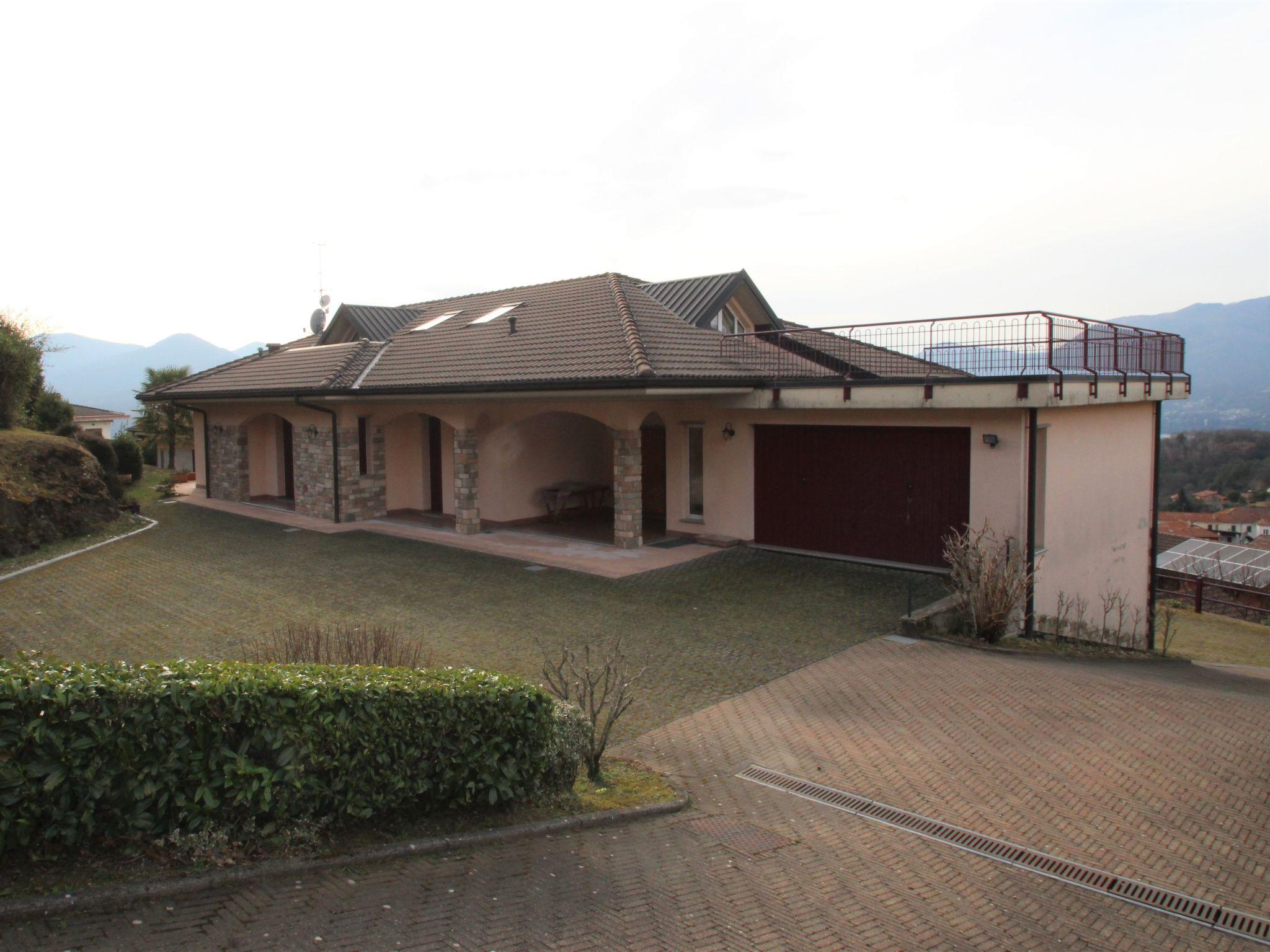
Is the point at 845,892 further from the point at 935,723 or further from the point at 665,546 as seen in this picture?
the point at 665,546

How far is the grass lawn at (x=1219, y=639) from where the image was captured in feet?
54.4

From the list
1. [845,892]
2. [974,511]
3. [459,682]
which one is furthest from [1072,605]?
[459,682]

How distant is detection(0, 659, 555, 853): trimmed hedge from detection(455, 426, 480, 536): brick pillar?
492 inches

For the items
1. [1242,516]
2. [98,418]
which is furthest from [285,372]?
[1242,516]

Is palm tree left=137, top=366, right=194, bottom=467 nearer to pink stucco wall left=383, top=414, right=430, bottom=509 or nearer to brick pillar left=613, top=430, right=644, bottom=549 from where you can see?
pink stucco wall left=383, top=414, right=430, bottom=509

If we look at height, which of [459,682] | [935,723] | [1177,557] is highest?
[459,682]

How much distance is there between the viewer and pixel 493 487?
63.0 ft

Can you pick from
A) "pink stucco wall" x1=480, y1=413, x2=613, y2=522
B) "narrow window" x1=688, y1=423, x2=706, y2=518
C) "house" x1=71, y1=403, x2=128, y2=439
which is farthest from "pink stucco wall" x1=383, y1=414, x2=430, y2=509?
"house" x1=71, y1=403, x2=128, y2=439

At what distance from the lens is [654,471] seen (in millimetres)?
20938

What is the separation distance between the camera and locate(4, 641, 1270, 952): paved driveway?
14.3ft

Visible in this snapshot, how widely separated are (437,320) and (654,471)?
7916 millimetres

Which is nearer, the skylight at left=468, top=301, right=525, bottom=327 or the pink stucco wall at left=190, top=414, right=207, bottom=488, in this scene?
the skylight at left=468, top=301, right=525, bottom=327

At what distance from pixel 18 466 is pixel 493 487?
9.73m

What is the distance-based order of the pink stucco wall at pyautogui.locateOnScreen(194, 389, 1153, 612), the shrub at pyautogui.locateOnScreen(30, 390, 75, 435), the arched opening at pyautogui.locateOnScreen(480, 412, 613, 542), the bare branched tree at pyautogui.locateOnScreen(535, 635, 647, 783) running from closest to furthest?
1. the bare branched tree at pyautogui.locateOnScreen(535, 635, 647, 783)
2. the pink stucco wall at pyautogui.locateOnScreen(194, 389, 1153, 612)
3. the arched opening at pyautogui.locateOnScreen(480, 412, 613, 542)
4. the shrub at pyautogui.locateOnScreen(30, 390, 75, 435)
